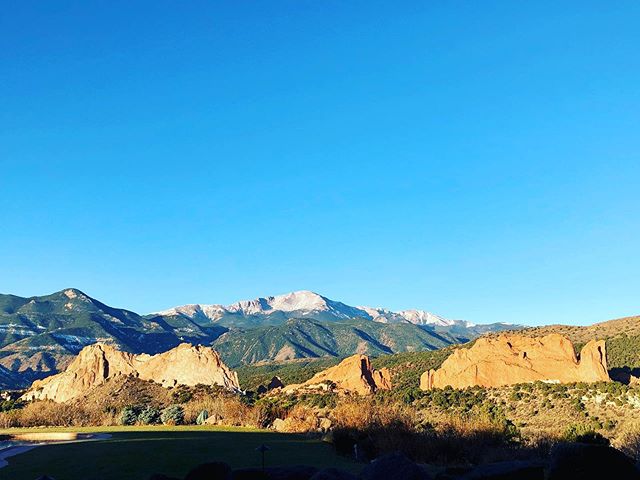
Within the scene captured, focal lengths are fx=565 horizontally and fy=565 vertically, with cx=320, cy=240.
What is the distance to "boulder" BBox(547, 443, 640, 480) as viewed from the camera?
340 inches

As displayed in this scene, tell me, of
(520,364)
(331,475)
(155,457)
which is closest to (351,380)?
(520,364)

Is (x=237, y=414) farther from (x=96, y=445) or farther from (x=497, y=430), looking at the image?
(x=497, y=430)

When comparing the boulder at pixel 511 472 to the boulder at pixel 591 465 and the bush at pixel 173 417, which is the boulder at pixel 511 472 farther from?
the bush at pixel 173 417

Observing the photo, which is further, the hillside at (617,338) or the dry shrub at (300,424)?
the hillside at (617,338)

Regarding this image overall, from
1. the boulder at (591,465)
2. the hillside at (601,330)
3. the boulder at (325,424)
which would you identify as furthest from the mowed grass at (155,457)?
the hillside at (601,330)

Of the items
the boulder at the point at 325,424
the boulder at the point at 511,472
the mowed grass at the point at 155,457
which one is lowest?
the boulder at the point at 325,424

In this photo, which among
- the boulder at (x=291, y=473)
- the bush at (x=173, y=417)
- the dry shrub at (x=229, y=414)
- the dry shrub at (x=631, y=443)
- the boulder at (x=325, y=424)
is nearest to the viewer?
the boulder at (x=291, y=473)

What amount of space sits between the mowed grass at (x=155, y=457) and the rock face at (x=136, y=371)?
49316mm

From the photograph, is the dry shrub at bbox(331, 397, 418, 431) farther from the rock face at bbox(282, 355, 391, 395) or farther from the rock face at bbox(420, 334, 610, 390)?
the rock face at bbox(420, 334, 610, 390)

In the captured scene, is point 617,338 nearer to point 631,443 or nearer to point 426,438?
point 631,443

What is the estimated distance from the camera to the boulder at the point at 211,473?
34.2 ft

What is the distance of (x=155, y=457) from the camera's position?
15.6m

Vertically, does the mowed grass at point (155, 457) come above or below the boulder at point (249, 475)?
below

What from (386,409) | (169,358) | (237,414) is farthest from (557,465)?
(169,358)
